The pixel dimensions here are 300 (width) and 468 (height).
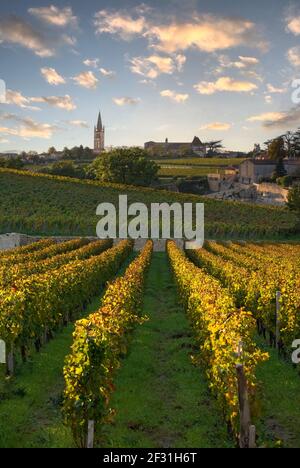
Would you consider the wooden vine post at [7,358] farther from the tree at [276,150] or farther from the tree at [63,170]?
the tree at [276,150]

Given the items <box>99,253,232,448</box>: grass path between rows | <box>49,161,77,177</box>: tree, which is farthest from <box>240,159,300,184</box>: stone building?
<box>99,253,232,448</box>: grass path between rows

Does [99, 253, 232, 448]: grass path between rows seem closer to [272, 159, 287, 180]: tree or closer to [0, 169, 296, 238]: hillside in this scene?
[0, 169, 296, 238]: hillside

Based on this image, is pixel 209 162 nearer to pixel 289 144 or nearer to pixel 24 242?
pixel 289 144

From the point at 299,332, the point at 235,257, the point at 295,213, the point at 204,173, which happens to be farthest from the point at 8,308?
the point at 204,173

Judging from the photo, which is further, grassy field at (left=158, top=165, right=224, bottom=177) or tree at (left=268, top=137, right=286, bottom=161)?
grassy field at (left=158, top=165, right=224, bottom=177)

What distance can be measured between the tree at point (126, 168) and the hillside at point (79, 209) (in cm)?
1335

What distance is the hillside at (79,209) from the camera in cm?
6091

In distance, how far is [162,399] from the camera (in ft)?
36.8

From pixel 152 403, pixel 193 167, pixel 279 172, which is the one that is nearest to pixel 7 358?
pixel 152 403

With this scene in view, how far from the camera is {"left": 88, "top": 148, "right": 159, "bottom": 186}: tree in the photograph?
350 feet

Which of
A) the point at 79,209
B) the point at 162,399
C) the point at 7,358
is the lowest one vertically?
the point at 162,399

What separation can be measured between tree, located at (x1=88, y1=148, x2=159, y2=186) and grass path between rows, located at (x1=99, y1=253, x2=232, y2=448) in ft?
297

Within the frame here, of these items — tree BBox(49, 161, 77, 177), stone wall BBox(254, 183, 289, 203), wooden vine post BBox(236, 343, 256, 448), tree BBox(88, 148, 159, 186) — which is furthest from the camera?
tree BBox(49, 161, 77, 177)

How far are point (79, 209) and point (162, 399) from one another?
62019mm
